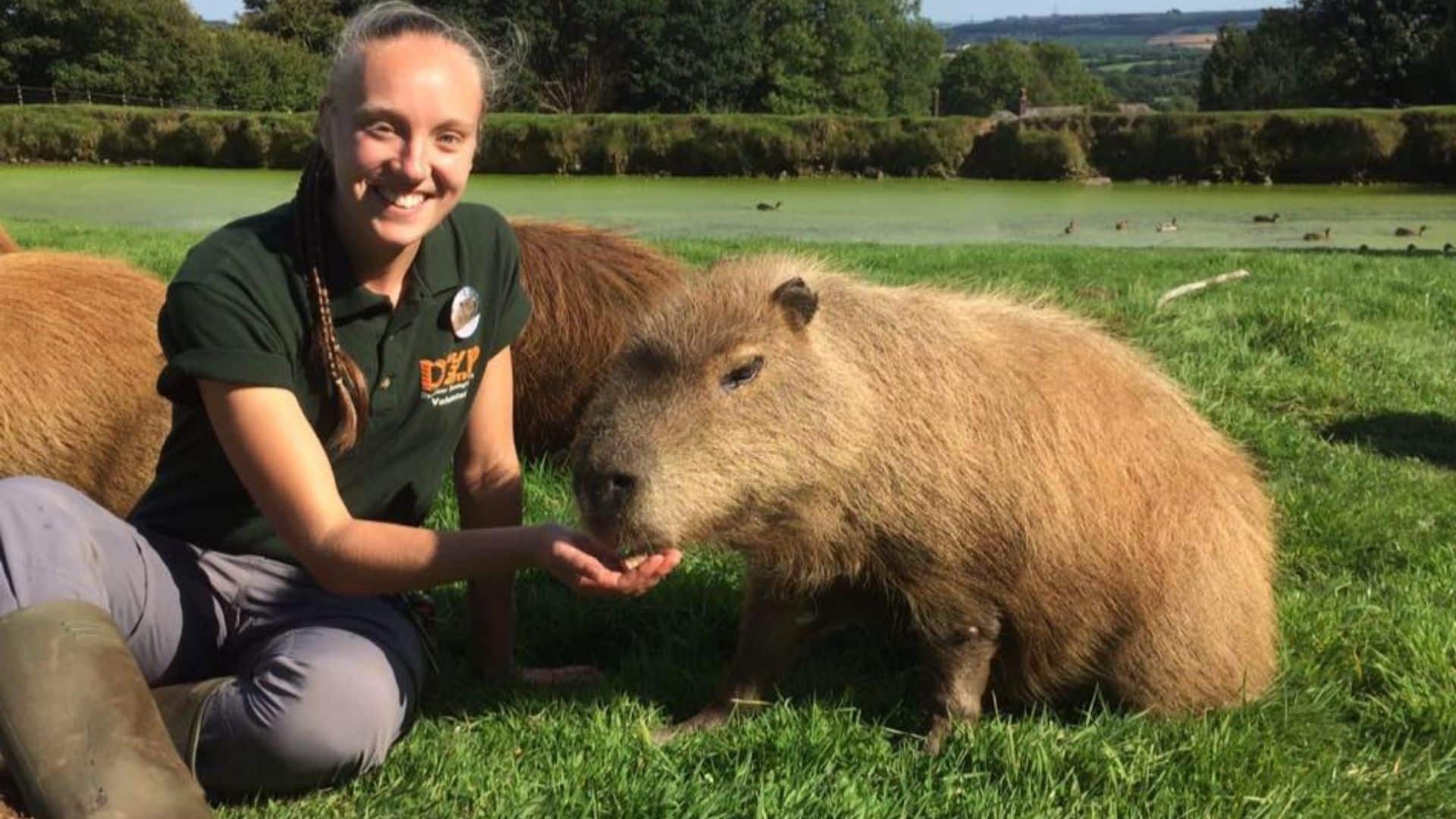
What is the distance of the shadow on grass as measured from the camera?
4.92 metres

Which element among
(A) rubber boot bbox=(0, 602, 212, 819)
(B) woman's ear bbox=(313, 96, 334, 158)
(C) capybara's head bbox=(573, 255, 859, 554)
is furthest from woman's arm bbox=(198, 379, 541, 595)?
(B) woman's ear bbox=(313, 96, 334, 158)

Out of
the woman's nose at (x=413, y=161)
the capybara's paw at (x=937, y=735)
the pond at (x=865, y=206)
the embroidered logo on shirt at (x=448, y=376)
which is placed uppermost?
the woman's nose at (x=413, y=161)

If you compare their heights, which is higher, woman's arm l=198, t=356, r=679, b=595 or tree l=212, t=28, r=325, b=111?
tree l=212, t=28, r=325, b=111

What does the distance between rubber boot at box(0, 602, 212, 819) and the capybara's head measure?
78 cm

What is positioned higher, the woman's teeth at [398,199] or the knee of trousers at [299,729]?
the woman's teeth at [398,199]

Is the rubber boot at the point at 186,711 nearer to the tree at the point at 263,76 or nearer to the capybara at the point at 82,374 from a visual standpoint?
the capybara at the point at 82,374

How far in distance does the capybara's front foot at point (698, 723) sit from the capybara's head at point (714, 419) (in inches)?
20.0

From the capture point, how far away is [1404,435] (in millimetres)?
5129

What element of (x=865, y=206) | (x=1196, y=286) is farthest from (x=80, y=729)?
(x=865, y=206)

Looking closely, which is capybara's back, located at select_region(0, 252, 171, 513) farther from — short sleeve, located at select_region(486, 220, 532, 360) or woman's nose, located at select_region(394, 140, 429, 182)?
woman's nose, located at select_region(394, 140, 429, 182)

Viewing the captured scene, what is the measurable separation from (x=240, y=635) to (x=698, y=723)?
3.02 feet

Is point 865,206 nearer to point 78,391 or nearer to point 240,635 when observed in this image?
point 78,391

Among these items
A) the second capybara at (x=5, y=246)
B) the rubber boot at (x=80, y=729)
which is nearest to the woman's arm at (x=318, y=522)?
the rubber boot at (x=80, y=729)

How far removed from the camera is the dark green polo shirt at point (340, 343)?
245cm
